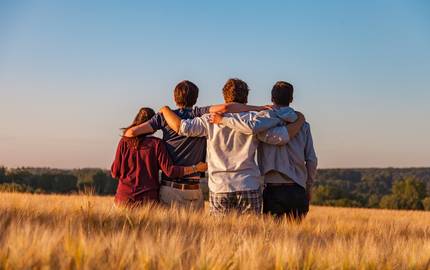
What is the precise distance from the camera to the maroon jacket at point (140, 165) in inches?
292

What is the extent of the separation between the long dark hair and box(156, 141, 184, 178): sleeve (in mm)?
281

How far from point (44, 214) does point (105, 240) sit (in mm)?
2043

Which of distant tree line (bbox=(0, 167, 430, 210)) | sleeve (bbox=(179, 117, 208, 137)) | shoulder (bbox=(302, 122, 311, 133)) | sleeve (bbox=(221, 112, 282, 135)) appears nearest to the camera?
sleeve (bbox=(221, 112, 282, 135))

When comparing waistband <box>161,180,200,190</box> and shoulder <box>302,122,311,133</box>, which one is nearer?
waistband <box>161,180,200,190</box>

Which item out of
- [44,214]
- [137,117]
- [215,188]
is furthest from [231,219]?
[137,117]

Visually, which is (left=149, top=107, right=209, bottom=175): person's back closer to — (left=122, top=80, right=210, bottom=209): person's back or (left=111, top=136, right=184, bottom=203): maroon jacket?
(left=122, top=80, right=210, bottom=209): person's back

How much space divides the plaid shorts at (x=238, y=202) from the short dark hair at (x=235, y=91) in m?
1.05

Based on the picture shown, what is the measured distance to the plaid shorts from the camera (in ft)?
22.9

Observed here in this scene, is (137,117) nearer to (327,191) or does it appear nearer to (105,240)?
(105,240)

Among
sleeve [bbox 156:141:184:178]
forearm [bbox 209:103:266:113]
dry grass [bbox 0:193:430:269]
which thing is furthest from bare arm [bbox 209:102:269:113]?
dry grass [bbox 0:193:430:269]

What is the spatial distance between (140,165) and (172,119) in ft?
2.48

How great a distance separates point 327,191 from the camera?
217ft

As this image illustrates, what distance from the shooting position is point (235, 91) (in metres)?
7.05

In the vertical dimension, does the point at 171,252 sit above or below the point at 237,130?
below
